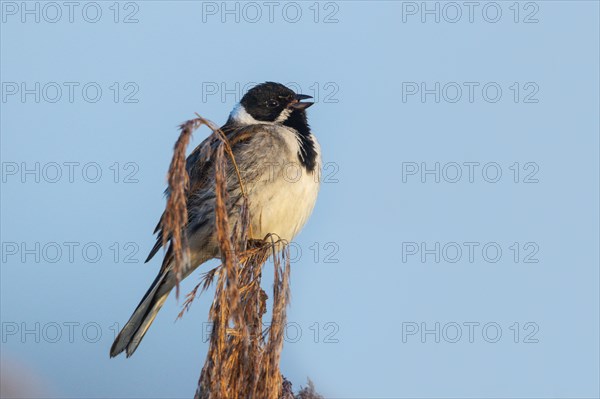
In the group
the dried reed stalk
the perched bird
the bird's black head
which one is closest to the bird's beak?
the bird's black head

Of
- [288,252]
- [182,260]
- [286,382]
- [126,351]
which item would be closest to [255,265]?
[288,252]

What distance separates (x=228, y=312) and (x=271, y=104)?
3.67m

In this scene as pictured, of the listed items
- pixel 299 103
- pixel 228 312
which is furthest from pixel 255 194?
pixel 228 312

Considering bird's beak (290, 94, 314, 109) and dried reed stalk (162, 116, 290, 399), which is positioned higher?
bird's beak (290, 94, 314, 109)

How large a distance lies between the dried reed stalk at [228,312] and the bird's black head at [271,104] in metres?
3.04

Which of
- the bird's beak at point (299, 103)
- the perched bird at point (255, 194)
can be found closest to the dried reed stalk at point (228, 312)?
the perched bird at point (255, 194)

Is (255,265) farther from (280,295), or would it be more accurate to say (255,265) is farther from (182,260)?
(182,260)

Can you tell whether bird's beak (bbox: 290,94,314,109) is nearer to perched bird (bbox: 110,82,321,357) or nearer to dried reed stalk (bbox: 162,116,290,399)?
perched bird (bbox: 110,82,321,357)

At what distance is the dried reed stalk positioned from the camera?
140 inches

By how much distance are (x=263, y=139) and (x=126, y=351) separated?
1.75 m

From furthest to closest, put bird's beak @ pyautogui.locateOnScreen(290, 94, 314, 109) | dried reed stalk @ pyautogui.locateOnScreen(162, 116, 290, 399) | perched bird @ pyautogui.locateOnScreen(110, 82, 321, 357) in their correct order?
bird's beak @ pyautogui.locateOnScreen(290, 94, 314, 109), perched bird @ pyautogui.locateOnScreen(110, 82, 321, 357), dried reed stalk @ pyautogui.locateOnScreen(162, 116, 290, 399)

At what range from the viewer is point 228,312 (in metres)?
3.86

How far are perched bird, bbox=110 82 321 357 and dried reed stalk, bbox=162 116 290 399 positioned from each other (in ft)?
6.16

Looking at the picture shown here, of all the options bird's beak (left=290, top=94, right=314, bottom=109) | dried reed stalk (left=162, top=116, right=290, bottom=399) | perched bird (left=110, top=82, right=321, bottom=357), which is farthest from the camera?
bird's beak (left=290, top=94, right=314, bottom=109)
